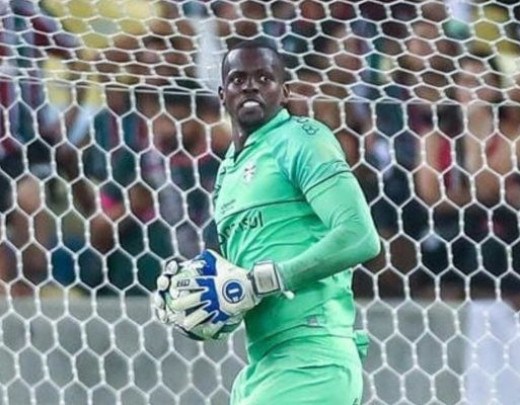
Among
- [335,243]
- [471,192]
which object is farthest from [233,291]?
[471,192]

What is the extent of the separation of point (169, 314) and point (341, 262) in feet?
0.66

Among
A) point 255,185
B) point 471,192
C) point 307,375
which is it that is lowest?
point 471,192

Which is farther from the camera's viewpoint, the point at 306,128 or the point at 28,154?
the point at 28,154

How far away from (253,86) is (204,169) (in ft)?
4.06

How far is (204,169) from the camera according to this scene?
290 centimetres

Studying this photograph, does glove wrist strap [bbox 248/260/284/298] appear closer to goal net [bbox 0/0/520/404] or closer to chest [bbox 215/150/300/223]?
chest [bbox 215/150/300/223]

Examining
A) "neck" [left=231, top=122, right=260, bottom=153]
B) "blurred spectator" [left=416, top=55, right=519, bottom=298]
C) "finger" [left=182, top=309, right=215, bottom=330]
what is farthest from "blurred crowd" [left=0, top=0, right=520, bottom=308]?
"finger" [left=182, top=309, right=215, bottom=330]

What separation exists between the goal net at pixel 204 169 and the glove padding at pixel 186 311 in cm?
113

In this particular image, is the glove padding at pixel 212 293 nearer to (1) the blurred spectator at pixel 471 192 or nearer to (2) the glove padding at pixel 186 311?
(2) the glove padding at pixel 186 311

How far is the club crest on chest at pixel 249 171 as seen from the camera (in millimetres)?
1649

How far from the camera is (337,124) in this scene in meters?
2.88

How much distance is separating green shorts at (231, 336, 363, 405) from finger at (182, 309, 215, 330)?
8 centimetres

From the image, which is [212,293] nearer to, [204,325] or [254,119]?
[204,325]

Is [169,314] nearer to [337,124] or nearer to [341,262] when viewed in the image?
[341,262]
